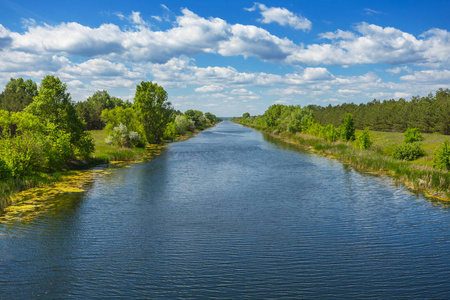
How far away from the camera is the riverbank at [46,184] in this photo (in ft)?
87.1

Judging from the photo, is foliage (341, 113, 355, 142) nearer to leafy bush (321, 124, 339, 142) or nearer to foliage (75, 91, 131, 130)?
leafy bush (321, 124, 339, 142)

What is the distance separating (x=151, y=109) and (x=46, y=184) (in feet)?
177

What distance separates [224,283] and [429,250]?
13.3m

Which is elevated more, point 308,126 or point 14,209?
point 308,126

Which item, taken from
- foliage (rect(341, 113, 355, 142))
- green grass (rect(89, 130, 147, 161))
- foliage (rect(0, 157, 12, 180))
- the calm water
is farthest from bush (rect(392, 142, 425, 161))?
foliage (rect(0, 157, 12, 180))

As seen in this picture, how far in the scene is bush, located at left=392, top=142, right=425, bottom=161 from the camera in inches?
1964

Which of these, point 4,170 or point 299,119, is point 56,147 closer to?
point 4,170

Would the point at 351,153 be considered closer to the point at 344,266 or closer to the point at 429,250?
the point at 429,250

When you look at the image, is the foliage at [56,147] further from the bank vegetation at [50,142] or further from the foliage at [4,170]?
the foliage at [4,170]

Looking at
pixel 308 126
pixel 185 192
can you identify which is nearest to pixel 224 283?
pixel 185 192

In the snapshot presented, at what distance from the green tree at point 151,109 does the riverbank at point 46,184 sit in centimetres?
3152

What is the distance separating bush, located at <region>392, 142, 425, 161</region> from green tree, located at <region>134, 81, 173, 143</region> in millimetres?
60062

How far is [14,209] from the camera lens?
1025 inches

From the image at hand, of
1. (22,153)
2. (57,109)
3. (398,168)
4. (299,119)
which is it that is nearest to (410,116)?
(299,119)
